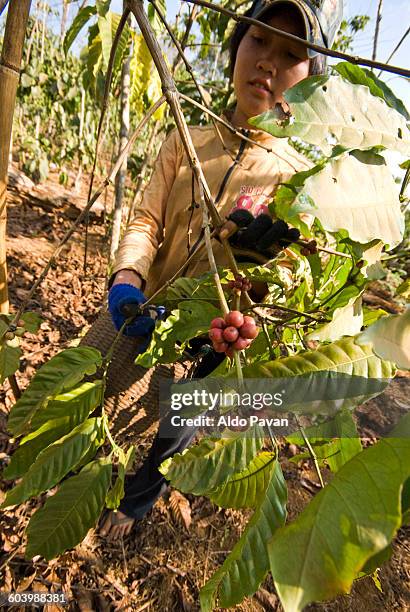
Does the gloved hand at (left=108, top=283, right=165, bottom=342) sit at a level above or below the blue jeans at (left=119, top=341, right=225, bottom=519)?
above

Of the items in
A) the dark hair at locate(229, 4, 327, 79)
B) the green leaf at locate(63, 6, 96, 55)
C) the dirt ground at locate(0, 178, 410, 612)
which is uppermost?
the dark hair at locate(229, 4, 327, 79)

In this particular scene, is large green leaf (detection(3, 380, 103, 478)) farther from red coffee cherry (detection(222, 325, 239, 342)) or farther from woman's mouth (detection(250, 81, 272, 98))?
woman's mouth (detection(250, 81, 272, 98))

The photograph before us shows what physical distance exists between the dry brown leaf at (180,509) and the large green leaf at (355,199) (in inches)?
60.8

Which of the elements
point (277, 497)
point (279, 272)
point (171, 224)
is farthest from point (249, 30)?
point (277, 497)

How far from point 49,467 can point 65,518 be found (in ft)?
0.32

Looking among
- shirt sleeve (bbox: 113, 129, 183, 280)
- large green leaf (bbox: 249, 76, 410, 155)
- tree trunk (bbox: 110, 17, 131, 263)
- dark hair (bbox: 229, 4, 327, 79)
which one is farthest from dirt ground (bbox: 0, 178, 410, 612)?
dark hair (bbox: 229, 4, 327, 79)

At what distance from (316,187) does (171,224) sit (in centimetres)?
96

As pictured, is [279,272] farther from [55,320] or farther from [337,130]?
[55,320]

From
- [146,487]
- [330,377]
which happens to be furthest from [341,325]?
[146,487]

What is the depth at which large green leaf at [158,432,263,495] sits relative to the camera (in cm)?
46

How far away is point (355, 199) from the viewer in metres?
0.36

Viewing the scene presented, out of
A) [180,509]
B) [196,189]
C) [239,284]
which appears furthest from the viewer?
[180,509]

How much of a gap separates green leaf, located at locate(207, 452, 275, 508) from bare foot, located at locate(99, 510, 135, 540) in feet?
3.33

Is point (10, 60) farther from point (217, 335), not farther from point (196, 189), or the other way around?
point (196, 189)
